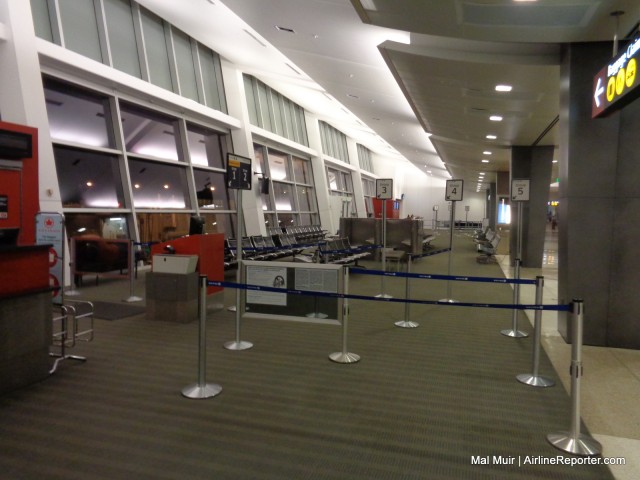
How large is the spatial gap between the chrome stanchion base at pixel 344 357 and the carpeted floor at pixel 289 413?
4.5 inches

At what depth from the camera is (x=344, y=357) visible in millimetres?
5105

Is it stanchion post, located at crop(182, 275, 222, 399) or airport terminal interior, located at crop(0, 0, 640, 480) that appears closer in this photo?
airport terminal interior, located at crop(0, 0, 640, 480)

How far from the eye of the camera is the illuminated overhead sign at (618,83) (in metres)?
3.85

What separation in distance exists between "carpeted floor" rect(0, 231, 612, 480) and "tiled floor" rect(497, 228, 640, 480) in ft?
0.66

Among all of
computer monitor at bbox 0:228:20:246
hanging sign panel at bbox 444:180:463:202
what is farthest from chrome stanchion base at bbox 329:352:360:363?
hanging sign panel at bbox 444:180:463:202

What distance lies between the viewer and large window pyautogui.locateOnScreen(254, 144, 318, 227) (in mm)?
19125

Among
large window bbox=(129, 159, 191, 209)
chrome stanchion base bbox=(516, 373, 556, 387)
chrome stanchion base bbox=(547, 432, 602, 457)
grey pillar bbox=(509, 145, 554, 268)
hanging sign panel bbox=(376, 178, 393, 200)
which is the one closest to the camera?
chrome stanchion base bbox=(547, 432, 602, 457)

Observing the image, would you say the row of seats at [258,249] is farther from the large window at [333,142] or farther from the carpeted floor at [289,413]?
the large window at [333,142]

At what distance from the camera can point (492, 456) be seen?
3.12 m

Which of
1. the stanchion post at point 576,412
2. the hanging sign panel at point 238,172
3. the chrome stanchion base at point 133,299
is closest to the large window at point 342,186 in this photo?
the chrome stanchion base at point 133,299

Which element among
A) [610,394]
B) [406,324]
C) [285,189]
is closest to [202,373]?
[406,324]

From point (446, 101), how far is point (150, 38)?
8.67m

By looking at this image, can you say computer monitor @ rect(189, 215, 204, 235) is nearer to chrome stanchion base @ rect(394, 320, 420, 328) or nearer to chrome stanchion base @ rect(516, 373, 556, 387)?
chrome stanchion base @ rect(394, 320, 420, 328)

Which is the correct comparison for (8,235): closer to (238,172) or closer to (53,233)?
(53,233)
